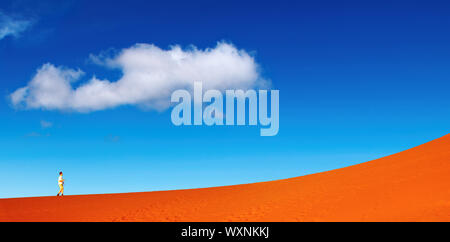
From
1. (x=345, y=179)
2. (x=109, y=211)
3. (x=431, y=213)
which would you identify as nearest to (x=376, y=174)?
(x=345, y=179)

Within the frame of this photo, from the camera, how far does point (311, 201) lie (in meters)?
19.0

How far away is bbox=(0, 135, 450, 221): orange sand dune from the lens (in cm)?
1627

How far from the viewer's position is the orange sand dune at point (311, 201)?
53.4 feet
